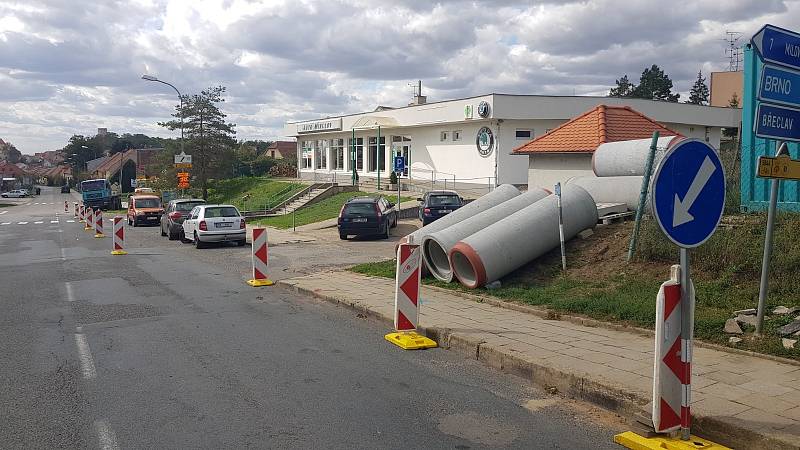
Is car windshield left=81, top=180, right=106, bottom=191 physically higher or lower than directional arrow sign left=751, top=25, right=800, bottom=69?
lower

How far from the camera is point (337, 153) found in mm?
54719

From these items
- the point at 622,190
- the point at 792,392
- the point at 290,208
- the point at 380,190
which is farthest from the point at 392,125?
the point at 792,392

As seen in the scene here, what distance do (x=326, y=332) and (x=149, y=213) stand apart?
30.8 metres

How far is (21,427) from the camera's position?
534 cm

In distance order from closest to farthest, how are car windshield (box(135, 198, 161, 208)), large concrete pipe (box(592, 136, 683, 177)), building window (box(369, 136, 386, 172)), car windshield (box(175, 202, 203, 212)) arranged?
large concrete pipe (box(592, 136, 683, 177)) < car windshield (box(175, 202, 203, 212)) < car windshield (box(135, 198, 161, 208)) < building window (box(369, 136, 386, 172))

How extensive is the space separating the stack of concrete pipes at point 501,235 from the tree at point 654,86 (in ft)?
284

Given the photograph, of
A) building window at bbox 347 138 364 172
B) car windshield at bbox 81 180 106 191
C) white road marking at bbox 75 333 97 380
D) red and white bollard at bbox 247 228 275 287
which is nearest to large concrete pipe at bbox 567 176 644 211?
red and white bollard at bbox 247 228 275 287

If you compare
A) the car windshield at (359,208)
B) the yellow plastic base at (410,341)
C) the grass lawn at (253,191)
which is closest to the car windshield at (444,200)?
the car windshield at (359,208)

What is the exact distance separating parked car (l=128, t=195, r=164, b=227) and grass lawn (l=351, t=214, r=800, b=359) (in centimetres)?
2931

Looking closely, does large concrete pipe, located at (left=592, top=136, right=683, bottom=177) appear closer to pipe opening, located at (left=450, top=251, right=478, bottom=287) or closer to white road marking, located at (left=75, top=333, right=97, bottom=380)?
pipe opening, located at (left=450, top=251, right=478, bottom=287)

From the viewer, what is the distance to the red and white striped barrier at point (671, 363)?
4934 mm

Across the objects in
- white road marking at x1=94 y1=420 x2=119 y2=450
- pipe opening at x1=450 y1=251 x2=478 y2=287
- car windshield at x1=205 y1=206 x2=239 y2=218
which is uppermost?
car windshield at x1=205 y1=206 x2=239 y2=218

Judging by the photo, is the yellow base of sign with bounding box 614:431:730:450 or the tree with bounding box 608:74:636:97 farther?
the tree with bounding box 608:74:636:97

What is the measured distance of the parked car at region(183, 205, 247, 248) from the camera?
22.1m
